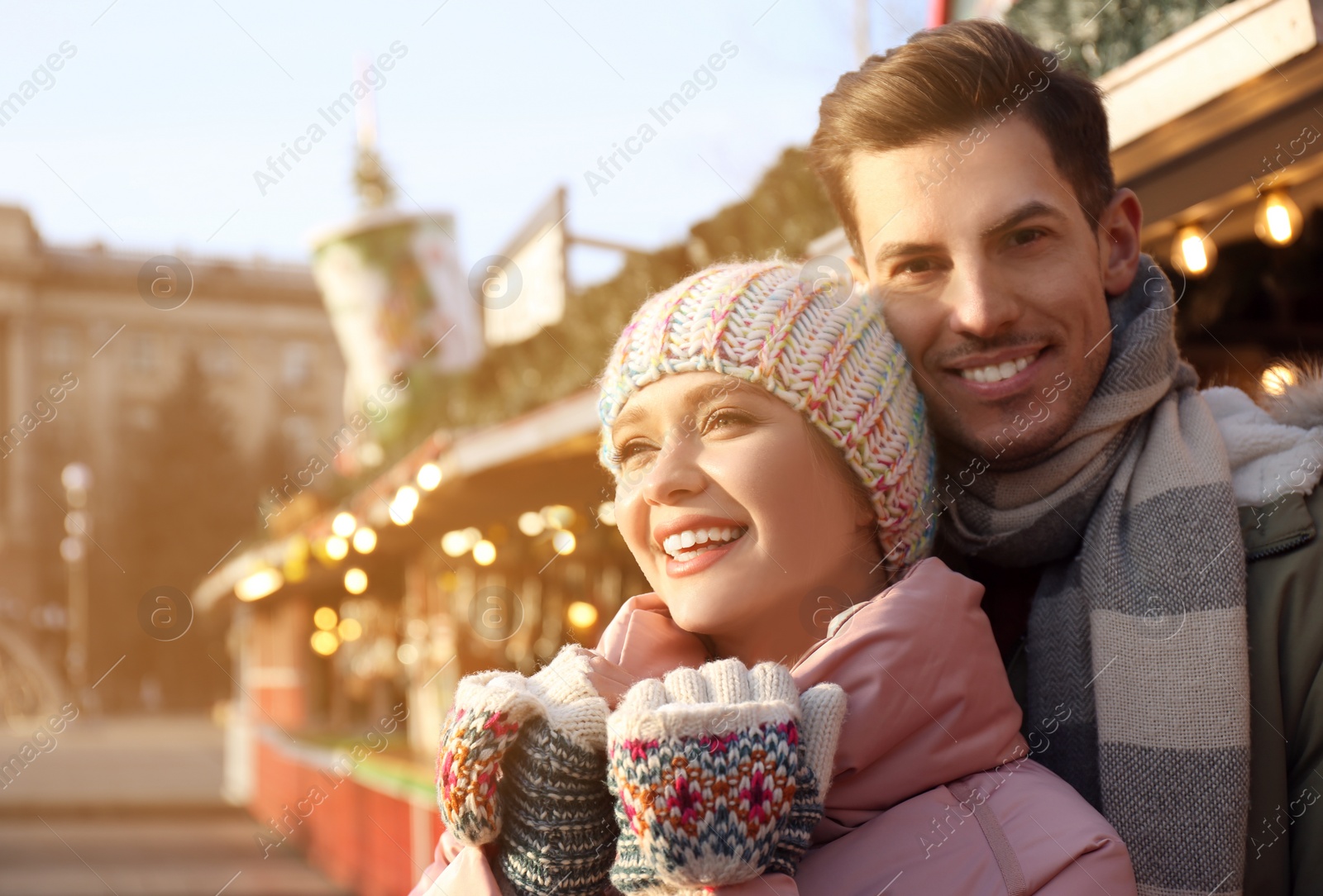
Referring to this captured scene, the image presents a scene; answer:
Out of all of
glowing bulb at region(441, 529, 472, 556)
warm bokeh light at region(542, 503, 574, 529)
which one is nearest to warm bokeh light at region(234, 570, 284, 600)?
glowing bulb at region(441, 529, 472, 556)

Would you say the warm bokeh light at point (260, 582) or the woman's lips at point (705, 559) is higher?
the warm bokeh light at point (260, 582)

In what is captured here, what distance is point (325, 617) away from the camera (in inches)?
694

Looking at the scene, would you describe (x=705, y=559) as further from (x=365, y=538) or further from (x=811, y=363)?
(x=365, y=538)

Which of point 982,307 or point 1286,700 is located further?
point 982,307

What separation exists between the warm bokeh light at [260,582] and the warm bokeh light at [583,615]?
5565mm

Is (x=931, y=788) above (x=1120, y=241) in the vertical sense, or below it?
below

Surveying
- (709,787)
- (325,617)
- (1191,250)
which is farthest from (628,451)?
(325,617)

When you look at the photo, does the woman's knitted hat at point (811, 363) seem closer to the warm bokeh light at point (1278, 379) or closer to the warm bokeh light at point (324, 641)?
the warm bokeh light at point (1278, 379)

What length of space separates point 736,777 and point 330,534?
25.1 ft

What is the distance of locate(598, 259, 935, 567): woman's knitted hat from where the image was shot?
179cm

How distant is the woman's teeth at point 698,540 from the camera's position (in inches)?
69.8

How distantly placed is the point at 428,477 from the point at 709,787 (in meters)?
4.91

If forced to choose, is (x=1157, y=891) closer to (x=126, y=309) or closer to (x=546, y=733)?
(x=546, y=733)

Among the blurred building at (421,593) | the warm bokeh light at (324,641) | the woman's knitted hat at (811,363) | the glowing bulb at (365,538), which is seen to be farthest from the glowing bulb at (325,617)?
the woman's knitted hat at (811,363)
